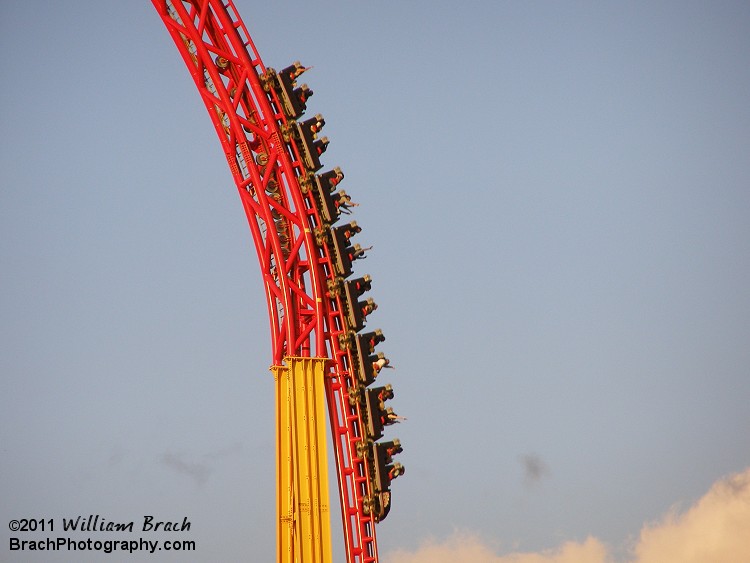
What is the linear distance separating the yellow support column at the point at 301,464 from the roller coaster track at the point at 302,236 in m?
0.72

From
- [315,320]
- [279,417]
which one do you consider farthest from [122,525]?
[315,320]

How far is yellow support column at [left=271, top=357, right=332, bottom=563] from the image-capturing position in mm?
27578

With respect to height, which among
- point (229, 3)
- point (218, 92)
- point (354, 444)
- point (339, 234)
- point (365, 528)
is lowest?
point (365, 528)

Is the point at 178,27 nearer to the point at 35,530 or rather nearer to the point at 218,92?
the point at 218,92

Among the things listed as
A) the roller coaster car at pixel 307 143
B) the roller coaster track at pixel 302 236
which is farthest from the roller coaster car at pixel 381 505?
the roller coaster car at pixel 307 143

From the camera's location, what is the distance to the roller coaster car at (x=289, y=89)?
97.3 feet

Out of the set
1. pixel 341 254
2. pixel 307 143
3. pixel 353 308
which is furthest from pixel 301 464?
pixel 307 143

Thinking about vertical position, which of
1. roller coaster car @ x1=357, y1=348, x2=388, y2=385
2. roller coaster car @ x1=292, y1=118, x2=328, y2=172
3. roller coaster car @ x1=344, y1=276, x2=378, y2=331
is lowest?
roller coaster car @ x1=357, y1=348, x2=388, y2=385

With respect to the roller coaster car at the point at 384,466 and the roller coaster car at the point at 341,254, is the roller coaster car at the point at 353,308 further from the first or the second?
the roller coaster car at the point at 384,466

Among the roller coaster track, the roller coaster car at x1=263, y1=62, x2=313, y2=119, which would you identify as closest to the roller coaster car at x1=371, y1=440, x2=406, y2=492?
the roller coaster track

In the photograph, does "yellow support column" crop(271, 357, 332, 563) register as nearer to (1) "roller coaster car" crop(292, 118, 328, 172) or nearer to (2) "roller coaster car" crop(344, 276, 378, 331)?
(2) "roller coaster car" crop(344, 276, 378, 331)

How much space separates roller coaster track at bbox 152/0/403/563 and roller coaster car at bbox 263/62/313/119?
28mm

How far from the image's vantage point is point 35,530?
96.5 ft

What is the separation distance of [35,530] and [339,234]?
34.2ft
